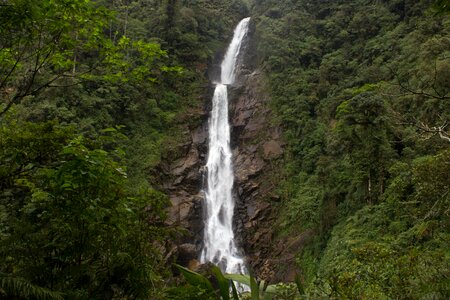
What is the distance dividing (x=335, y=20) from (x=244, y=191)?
15.8m

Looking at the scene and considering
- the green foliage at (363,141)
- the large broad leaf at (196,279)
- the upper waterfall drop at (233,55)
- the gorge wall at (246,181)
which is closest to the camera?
the large broad leaf at (196,279)

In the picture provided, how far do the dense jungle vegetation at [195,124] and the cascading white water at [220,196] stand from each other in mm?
1923

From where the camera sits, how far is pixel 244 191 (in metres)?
21.9

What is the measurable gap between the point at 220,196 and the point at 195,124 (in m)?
6.36

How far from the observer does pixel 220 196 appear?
72.6ft

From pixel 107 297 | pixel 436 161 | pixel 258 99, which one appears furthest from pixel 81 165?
pixel 258 99

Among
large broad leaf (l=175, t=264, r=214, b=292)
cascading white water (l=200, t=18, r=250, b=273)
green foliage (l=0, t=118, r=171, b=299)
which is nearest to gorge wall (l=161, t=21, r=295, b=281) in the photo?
cascading white water (l=200, t=18, r=250, b=273)

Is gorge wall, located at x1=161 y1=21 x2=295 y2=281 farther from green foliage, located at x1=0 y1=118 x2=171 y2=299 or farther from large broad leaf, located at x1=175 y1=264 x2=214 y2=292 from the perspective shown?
large broad leaf, located at x1=175 y1=264 x2=214 y2=292

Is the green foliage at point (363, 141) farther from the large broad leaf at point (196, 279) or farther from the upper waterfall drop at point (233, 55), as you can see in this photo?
the upper waterfall drop at point (233, 55)

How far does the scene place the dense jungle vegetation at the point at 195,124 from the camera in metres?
3.47

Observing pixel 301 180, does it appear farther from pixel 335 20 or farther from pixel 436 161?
pixel 335 20

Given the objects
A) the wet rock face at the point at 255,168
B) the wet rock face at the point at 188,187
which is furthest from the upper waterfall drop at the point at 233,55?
the wet rock face at the point at 188,187

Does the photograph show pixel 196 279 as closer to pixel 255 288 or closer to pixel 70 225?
pixel 255 288

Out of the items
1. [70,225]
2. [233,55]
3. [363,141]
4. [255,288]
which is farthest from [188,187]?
[255,288]
